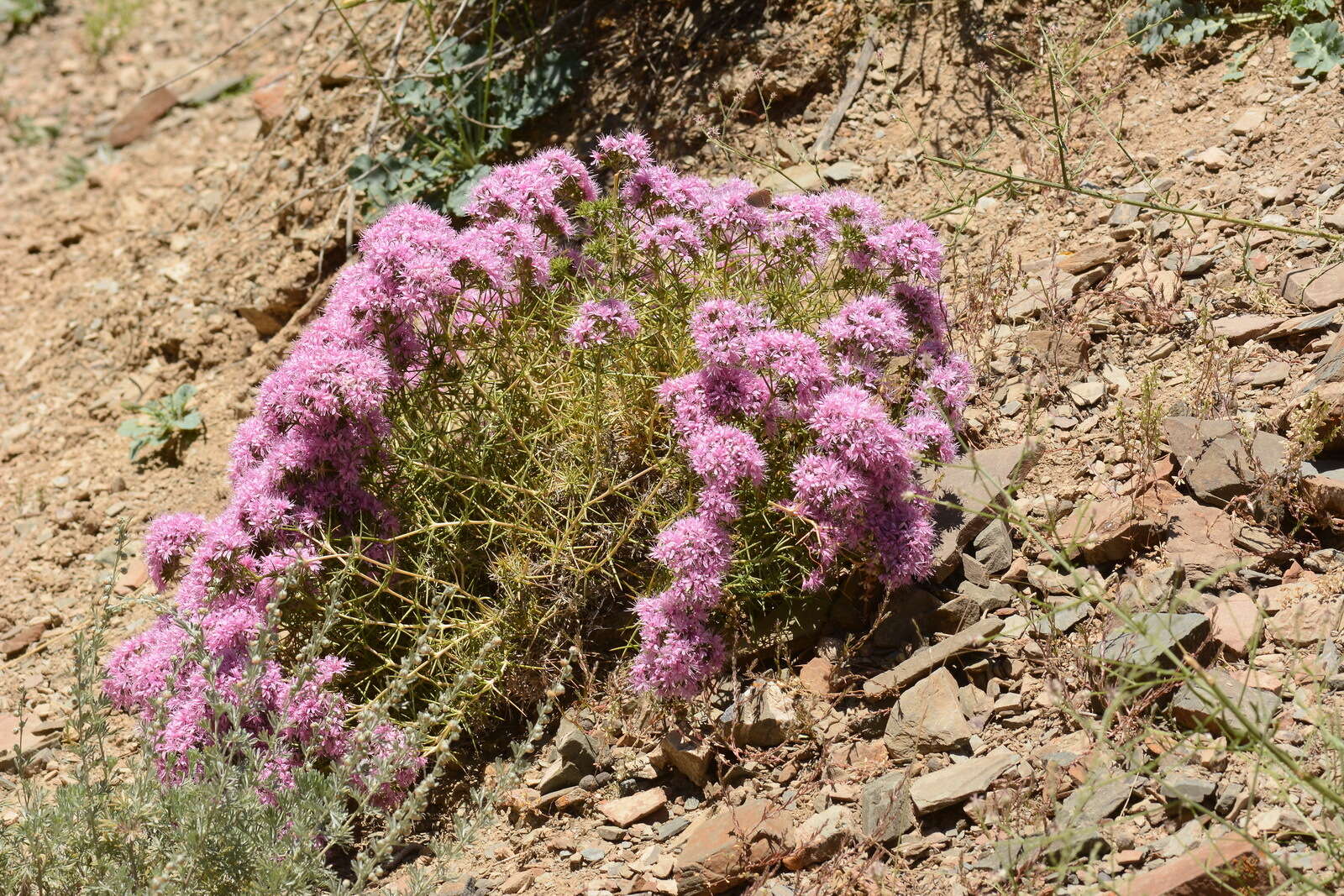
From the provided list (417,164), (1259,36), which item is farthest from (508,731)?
(1259,36)

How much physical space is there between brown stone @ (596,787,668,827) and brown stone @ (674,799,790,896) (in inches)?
9.1

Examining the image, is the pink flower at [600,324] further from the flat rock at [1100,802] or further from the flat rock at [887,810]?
the flat rock at [1100,802]

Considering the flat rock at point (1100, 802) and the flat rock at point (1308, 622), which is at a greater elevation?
the flat rock at point (1308, 622)

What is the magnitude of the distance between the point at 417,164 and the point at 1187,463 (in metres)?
3.90

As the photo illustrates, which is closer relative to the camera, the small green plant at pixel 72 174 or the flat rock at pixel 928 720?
the flat rock at pixel 928 720

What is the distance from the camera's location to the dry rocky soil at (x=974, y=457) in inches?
108

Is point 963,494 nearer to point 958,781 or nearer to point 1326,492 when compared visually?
point 958,781

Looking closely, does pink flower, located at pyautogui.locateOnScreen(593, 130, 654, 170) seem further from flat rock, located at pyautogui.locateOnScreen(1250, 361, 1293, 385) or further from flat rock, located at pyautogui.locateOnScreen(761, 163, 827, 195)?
flat rock, located at pyautogui.locateOnScreen(1250, 361, 1293, 385)

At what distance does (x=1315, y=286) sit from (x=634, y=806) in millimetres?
2701

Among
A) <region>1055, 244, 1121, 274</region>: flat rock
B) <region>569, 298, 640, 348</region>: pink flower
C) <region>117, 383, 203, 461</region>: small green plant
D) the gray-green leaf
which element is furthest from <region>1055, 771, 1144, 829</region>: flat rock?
<region>117, 383, 203, 461</region>: small green plant

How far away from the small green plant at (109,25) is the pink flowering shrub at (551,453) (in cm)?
673

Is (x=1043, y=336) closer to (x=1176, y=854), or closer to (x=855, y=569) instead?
(x=855, y=569)

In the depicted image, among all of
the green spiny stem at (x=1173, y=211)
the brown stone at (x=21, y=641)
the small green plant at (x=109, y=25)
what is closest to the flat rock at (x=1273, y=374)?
the green spiny stem at (x=1173, y=211)

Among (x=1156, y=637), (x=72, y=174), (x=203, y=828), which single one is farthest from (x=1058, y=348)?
(x=72, y=174)
